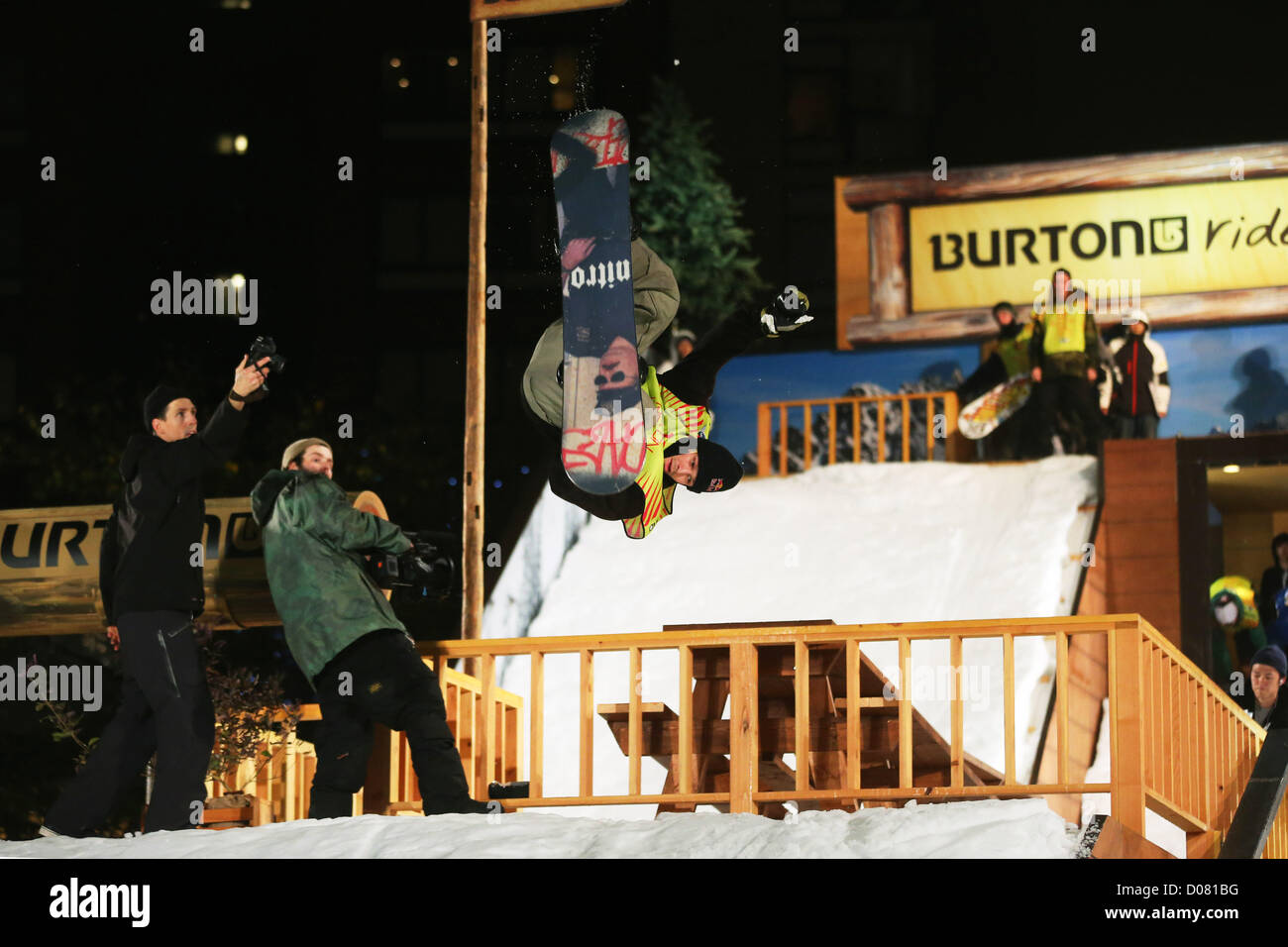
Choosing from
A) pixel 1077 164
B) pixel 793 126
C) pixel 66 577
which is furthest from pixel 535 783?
pixel 793 126

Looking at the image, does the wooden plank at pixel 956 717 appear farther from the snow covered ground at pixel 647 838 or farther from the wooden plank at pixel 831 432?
the wooden plank at pixel 831 432

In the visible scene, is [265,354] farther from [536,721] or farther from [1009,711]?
[1009,711]

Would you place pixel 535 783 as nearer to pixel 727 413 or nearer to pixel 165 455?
pixel 165 455

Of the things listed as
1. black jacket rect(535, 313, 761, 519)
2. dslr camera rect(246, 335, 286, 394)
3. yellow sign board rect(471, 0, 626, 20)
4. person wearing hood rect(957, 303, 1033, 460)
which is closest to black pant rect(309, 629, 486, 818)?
dslr camera rect(246, 335, 286, 394)

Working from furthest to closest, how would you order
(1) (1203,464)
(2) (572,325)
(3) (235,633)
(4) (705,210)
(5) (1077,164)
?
(4) (705,210), (5) (1077,164), (3) (235,633), (1) (1203,464), (2) (572,325)

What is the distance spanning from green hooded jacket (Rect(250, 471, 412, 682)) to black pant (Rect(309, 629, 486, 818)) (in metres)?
0.07

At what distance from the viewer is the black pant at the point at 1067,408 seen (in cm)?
1098

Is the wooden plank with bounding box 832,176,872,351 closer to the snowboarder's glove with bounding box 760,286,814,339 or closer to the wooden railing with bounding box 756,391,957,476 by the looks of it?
the wooden railing with bounding box 756,391,957,476

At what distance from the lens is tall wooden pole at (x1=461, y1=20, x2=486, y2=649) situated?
24.5ft

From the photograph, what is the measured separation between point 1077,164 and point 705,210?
2.66 m

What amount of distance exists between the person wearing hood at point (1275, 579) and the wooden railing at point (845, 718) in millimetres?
3866

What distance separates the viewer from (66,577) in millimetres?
7227

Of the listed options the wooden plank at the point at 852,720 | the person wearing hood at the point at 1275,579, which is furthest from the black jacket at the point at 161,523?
the person wearing hood at the point at 1275,579

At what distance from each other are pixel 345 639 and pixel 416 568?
1.09 ft
